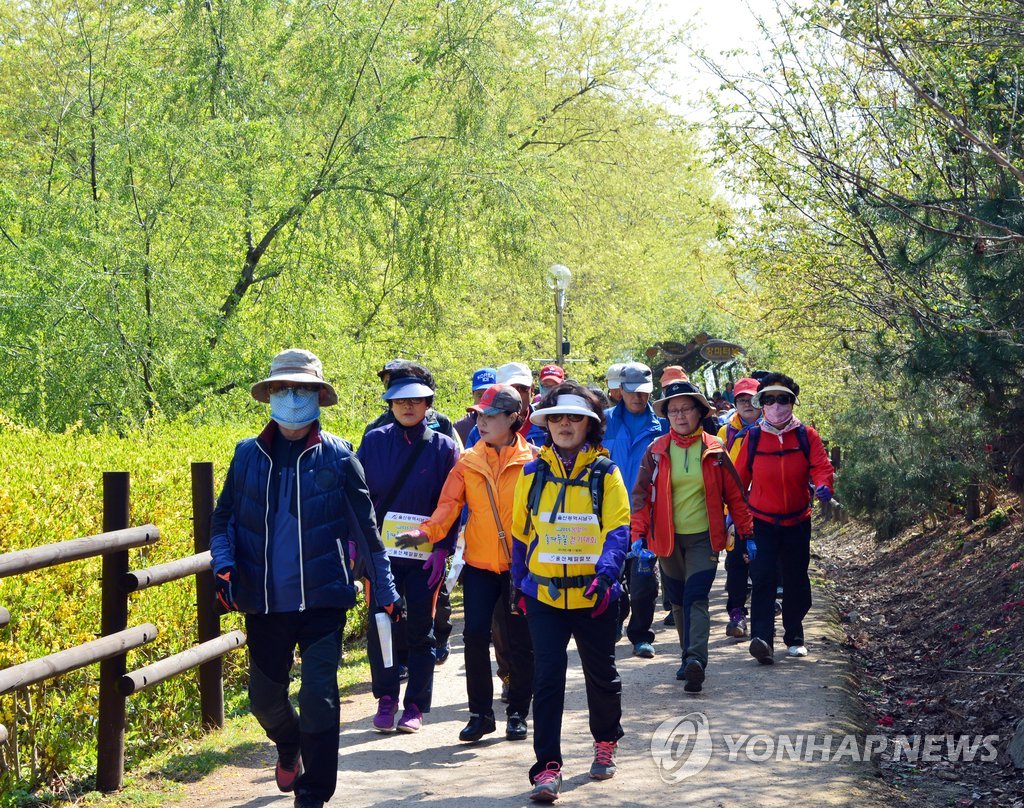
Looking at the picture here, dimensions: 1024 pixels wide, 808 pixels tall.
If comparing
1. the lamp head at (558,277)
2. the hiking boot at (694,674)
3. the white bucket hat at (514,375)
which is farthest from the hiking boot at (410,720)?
the lamp head at (558,277)

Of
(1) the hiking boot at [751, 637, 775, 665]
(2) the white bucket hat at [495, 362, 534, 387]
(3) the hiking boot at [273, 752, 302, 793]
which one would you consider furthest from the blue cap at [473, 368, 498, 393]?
(3) the hiking boot at [273, 752, 302, 793]

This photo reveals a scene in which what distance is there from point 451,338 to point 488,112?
10.0 feet

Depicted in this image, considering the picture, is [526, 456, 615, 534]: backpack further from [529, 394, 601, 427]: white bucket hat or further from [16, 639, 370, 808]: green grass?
[16, 639, 370, 808]: green grass

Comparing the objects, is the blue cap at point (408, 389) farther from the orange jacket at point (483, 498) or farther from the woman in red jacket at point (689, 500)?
the woman in red jacket at point (689, 500)

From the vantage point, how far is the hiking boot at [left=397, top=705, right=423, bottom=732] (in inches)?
293

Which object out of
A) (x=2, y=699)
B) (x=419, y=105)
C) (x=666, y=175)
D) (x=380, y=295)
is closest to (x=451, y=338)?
(x=380, y=295)

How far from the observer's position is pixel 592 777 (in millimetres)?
6398

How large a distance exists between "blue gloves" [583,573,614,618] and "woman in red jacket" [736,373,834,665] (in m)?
3.56

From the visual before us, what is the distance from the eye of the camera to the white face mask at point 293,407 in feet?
18.4

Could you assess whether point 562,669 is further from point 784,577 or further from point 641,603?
point 784,577

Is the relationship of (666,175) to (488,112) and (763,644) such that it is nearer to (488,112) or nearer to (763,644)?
(488,112)

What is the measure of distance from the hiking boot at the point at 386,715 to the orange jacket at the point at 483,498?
1.00 m

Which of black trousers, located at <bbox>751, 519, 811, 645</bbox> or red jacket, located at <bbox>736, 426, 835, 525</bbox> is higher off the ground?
red jacket, located at <bbox>736, 426, 835, 525</bbox>

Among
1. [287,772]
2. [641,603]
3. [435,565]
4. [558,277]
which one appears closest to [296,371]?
[287,772]
